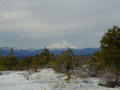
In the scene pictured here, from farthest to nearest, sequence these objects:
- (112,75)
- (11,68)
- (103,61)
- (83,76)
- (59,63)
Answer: (11,68), (59,63), (83,76), (112,75), (103,61)

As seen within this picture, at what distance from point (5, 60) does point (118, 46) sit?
22727mm

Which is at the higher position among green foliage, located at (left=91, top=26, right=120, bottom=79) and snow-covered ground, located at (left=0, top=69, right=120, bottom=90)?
green foliage, located at (left=91, top=26, right=120, bottom=79)

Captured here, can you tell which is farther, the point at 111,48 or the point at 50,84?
the point at 50,84

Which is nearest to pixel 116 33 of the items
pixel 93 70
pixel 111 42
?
pixel 111 42

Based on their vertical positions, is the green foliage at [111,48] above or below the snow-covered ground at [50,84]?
above

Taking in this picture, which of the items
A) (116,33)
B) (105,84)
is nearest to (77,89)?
(105,84)

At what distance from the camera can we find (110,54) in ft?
25.3

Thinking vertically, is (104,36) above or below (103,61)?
above

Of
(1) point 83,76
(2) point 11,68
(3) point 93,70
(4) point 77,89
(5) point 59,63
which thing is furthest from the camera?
(2) point 11,68

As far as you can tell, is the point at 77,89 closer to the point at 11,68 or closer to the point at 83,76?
the point at 83,76

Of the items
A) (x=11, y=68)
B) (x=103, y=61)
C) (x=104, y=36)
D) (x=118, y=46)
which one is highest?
(x=104, y=36)

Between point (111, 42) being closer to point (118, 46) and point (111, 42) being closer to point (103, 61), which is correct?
point (118, 46)

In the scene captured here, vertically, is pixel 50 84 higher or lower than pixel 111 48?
lower

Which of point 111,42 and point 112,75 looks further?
point 112,75
